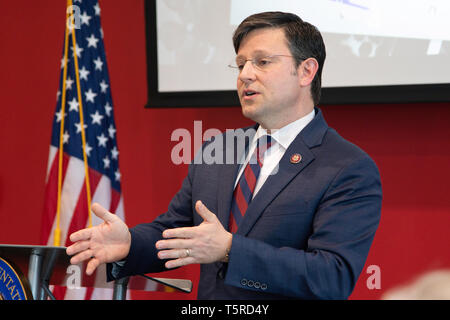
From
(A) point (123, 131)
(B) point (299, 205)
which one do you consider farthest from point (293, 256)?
(A) point (123, 131)

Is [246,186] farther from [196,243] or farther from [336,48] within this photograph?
[336,48]

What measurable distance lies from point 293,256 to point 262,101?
62 cm

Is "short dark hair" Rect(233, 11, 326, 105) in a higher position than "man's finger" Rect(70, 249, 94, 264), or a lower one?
higher

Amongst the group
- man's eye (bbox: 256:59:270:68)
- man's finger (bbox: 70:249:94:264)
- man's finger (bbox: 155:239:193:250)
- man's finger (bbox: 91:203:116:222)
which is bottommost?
man's finger (bbox: 70:249:94:264)

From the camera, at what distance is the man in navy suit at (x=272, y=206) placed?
1.47 m

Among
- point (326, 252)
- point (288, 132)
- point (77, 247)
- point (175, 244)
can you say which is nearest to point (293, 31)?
point (288, 132)

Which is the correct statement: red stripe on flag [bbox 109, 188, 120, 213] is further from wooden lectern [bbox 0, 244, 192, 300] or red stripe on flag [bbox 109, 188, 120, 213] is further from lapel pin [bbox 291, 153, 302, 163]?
lapel pin [bbox 291, 153, 302, 163]

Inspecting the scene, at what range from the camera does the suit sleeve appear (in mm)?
Answer: 1465

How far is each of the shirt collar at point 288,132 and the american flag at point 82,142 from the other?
142 cm

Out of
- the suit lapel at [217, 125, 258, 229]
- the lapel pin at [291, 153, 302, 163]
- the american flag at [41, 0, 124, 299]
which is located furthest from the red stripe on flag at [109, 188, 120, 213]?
the lapel pin at [291, 153, 302, 163]

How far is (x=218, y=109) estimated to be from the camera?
3279 mm

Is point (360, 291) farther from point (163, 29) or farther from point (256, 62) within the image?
point (163, 29)

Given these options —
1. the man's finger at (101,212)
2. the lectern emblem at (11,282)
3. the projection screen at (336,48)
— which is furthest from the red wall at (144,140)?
the man's finger at (101,212)

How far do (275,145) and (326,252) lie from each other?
19.0 inches
